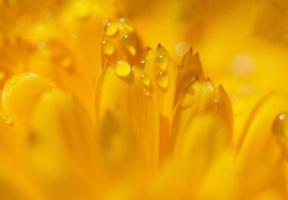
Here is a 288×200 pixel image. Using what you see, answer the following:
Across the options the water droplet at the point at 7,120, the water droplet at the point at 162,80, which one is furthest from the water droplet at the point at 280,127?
the water droplet at the point at 7,120

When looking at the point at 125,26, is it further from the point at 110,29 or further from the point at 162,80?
the point at 162,80

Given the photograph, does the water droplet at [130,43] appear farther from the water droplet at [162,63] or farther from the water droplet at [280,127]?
the water droplet at [280,127]

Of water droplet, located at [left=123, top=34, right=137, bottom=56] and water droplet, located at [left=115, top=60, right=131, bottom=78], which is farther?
water droplet, located at [left=123, top=34, right=137, bottom=56]

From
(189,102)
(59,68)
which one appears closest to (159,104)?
(189,102)

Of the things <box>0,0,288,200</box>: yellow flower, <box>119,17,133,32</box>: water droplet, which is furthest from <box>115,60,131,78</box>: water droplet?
<box>119,17,133,32</box>: water droplet

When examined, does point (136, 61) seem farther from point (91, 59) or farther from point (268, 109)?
point (268, 109)

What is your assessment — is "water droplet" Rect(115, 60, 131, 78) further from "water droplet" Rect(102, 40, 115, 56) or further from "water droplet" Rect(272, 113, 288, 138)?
"water droplet" Rect(272, 113, 288, 138)
